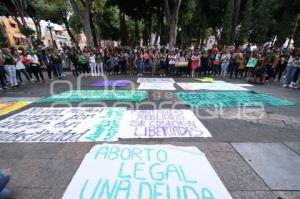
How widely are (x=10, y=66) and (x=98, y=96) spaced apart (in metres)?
5.14

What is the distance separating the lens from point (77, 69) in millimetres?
13289

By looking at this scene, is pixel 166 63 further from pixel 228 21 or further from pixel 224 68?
pixel 228 21

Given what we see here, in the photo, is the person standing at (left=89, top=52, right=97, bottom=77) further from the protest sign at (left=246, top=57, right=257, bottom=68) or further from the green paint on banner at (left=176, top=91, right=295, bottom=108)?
the protest sign at (left=246, top=57, right=257, bottom=68)

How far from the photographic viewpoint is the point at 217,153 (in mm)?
3516

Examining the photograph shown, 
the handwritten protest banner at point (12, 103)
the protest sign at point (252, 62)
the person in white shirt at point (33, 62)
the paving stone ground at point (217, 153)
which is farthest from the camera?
the protest sign at point (252, 62)

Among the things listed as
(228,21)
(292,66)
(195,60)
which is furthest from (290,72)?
(228,21)

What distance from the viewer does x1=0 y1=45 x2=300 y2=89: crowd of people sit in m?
10.4

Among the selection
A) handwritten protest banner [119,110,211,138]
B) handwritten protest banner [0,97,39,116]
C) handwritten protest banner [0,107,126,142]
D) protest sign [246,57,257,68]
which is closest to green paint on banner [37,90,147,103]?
handwritten protest banner [0,97,39,116]

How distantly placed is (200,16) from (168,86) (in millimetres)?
22140

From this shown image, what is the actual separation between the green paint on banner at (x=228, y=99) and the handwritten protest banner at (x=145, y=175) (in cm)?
328

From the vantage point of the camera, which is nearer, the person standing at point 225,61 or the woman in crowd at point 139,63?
the person standing at point 225,61

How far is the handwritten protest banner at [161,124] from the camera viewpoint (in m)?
4.21

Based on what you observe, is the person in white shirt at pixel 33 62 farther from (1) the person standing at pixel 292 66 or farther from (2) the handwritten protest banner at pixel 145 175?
(1) the person standing at pixel 292 66

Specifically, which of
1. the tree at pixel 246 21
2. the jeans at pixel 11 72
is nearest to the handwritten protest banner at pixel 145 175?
the jeans at pixel 11 72
